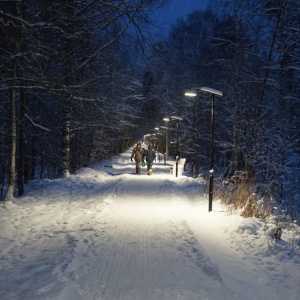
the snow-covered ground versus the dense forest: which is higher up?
the dense forest

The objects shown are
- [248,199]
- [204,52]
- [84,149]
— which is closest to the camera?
[248,199]

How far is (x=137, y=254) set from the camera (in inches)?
249

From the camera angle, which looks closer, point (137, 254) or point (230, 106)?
point (137, 254)

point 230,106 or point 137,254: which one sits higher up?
point 230,106

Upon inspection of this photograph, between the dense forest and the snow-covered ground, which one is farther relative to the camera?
the dense forest

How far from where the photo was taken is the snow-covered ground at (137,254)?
484 centimetres

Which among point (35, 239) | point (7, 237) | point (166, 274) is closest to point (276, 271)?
point (166, 274)

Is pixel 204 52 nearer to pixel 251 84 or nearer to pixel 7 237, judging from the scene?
pixel 251 84

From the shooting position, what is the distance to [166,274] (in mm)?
5367

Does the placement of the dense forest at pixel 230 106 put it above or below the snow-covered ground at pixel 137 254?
above

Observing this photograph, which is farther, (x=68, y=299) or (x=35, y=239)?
(x=35, y=239)

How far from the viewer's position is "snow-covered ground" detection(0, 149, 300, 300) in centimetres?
484

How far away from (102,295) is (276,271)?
10.4ft

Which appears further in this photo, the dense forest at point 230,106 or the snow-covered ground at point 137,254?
the dense forest at point 230,106
